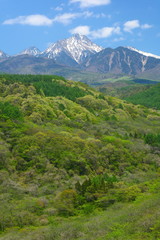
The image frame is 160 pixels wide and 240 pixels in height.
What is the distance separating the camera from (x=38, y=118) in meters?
110

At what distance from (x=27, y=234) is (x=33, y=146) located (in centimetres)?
3754

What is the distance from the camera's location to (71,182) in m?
62.2

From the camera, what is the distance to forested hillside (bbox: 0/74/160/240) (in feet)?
115

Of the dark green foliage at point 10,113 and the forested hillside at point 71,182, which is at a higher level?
the dark green foliage at point 10,113

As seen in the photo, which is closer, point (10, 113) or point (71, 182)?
point (71, 182)

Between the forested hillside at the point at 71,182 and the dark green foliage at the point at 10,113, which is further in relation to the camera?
Result: the dark green foliage at the point at 10,113

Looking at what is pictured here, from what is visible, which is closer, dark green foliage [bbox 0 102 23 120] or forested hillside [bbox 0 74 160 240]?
forested hillside [bbox 0 74 160 240]

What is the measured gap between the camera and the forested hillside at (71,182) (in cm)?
3516

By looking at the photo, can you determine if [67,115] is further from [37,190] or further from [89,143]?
[37,190]

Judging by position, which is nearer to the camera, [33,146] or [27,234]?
[27,234]

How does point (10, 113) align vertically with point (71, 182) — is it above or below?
above

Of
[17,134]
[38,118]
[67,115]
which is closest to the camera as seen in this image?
[17,134]

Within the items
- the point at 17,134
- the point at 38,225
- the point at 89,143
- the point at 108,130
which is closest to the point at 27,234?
the point at 38,225

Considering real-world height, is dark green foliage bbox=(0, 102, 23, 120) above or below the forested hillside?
above
